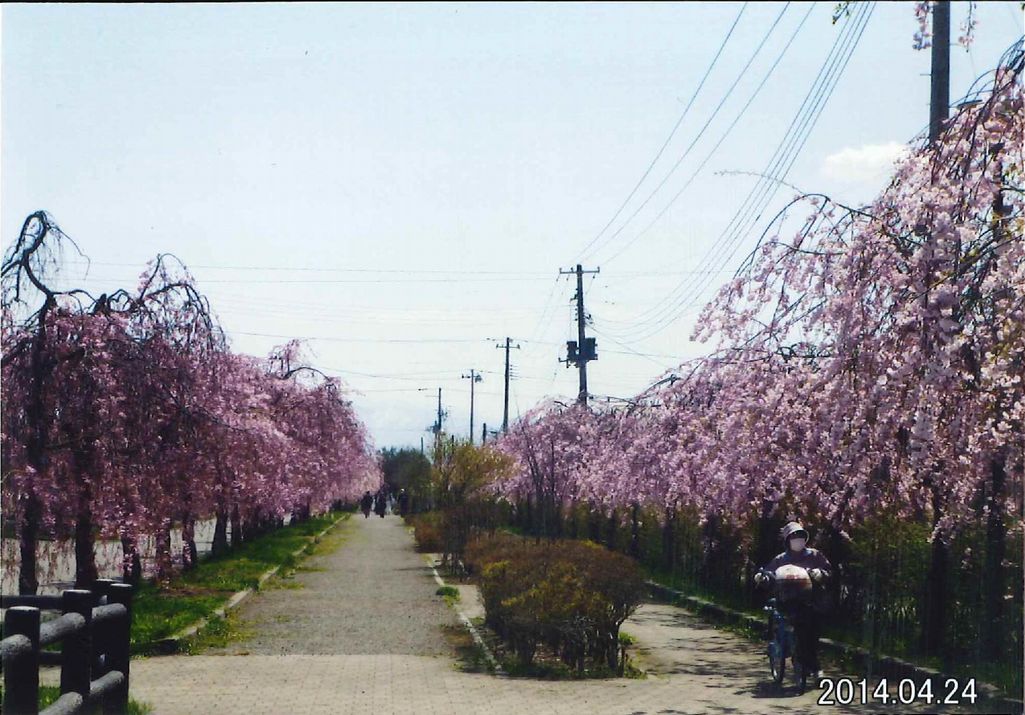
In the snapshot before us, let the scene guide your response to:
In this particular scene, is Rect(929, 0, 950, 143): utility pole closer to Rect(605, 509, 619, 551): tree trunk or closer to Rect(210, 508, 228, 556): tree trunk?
Rect(605, 509, 619, 551): tree trunk

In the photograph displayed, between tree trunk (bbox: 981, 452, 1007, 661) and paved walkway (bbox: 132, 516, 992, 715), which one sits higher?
tree trunk (bbox: 981, 452, 1007, 661)

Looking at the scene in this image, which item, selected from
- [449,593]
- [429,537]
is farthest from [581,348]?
[449,593]

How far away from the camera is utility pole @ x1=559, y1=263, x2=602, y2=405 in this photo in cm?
3950

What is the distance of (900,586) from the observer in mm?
13797

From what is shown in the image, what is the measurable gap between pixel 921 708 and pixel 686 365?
927 centimetres

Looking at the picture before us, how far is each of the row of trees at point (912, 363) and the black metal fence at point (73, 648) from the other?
17.8 ft

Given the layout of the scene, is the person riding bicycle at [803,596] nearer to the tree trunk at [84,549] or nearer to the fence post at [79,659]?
the fence post at [79,659]

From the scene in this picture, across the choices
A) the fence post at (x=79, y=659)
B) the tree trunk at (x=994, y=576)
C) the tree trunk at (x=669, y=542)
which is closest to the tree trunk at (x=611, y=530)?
the tree trunk at (x=669, y=542)

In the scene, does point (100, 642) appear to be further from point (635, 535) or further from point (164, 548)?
point (635, 535)

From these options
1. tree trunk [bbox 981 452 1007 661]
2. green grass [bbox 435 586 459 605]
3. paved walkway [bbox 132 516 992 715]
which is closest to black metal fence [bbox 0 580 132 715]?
paved walkway [bbox 132 516 992 715]

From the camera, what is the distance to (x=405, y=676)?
41.8ft

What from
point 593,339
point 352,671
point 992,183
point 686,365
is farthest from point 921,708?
point 593,339

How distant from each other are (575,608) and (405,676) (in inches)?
72.7

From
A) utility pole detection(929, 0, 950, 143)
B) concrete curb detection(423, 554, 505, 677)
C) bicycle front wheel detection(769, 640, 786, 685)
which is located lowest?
concrete curb detection(423, 554, 505, 677)
